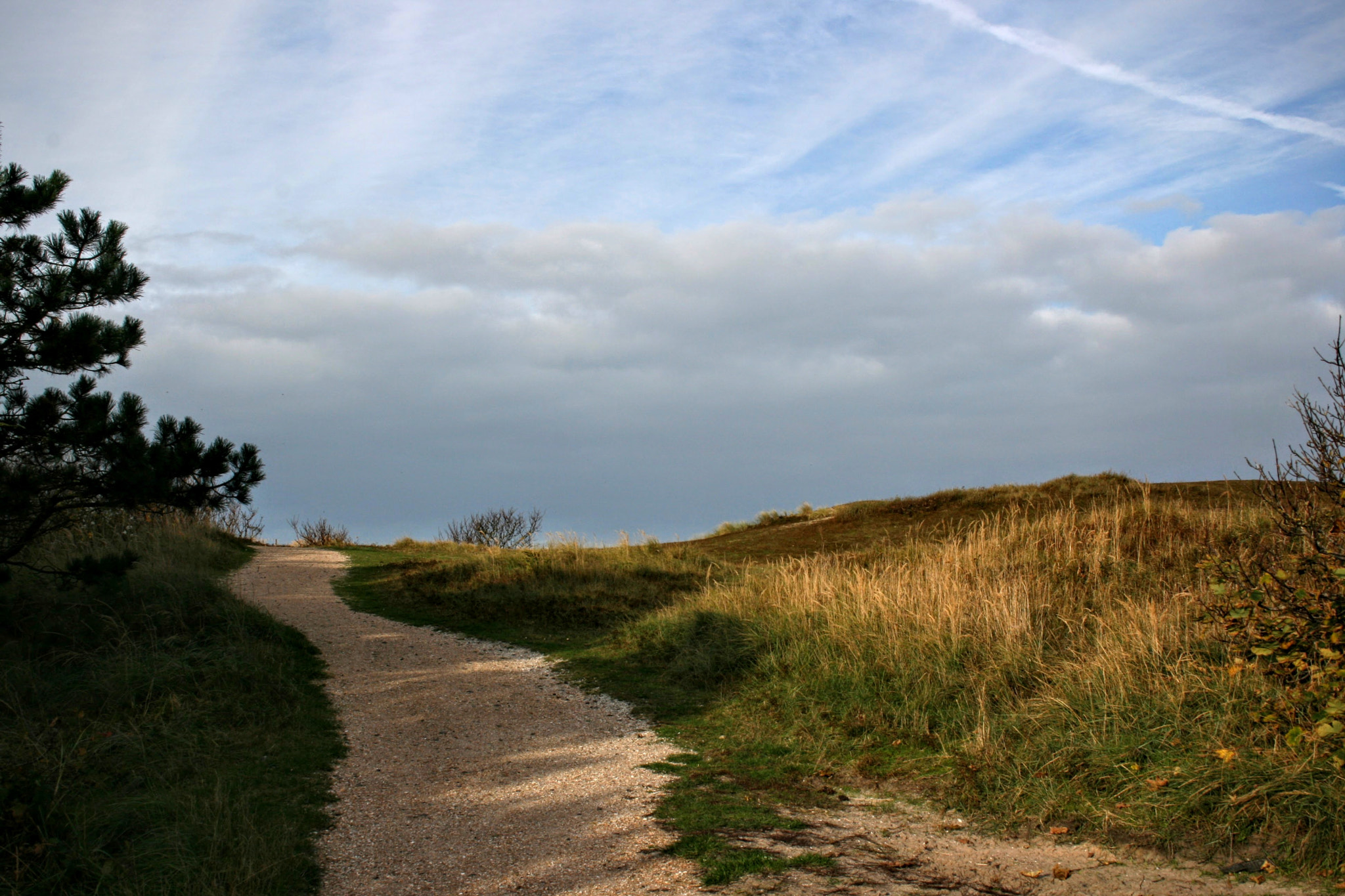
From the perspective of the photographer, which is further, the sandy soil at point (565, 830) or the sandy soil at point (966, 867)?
the sandy soil at point (565, 830)

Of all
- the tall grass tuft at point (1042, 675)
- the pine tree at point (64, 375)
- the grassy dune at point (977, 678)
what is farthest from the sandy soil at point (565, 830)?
the pine tree at point (64, 375)

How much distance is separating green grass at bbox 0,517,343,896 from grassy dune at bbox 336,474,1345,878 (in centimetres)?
259

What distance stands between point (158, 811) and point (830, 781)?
14.2ft

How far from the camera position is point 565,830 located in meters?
5.17

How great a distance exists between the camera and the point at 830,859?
4.57m

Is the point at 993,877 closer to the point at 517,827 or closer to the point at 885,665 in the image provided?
the point at 517,827

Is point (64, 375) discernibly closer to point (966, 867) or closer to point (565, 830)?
point (565, 830)

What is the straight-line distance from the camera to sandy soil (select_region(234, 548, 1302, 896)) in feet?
14.2

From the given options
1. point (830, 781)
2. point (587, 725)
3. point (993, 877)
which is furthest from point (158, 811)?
point (993, 877)

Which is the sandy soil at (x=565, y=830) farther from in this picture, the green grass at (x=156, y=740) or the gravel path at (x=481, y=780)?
the green grass at (x=156, y=740)

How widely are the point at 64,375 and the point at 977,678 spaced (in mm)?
8750

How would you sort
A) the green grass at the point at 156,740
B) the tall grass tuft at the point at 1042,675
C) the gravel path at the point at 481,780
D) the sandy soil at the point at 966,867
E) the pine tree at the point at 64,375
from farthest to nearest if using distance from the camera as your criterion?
the pine tree at the point at 64,375, the tall grass tuft at the point at 1042,675, the gravel path at the point at 481,780, the green grass at the point at 156,740, the sandy soil at the point at 966,867

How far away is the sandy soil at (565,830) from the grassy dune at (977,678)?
316 mm

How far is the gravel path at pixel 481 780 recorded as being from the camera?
15.1ft
